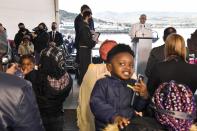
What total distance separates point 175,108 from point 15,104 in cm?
81

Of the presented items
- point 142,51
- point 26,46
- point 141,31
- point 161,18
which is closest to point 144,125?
point 142,51

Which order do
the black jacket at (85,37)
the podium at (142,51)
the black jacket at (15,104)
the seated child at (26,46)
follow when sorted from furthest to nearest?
the seated child at (26,46) → the black jacket at (85,37) → the podium at (142,51) → the black jacket at (15,104)

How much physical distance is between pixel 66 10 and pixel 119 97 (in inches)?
422

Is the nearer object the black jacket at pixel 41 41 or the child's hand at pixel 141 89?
the child's hand at pixel 141 89

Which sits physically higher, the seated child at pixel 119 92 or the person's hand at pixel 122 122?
the seated child at pixel 119 92

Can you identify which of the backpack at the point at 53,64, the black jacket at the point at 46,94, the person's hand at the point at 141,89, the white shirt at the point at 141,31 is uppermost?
the white shirt at the point at 141,31

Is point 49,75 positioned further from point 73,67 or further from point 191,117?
point 73,67

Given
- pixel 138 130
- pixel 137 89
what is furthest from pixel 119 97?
pixel 138 130

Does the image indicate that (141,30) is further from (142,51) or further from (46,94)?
(46,94)

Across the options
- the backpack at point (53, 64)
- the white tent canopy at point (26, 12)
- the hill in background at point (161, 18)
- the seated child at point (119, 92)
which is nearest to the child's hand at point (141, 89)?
the seated child at point (119, 92)

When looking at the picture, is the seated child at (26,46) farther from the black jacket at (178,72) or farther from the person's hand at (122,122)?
the person's hand at (122,122)

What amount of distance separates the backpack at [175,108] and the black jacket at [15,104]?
670mm

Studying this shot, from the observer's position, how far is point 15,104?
1496 mm

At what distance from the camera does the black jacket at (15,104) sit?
4.87 ft
